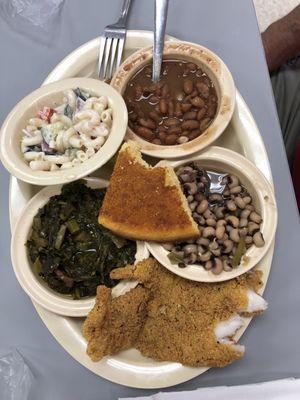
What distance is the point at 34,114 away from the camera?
1423mm

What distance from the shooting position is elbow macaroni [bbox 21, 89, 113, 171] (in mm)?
1363

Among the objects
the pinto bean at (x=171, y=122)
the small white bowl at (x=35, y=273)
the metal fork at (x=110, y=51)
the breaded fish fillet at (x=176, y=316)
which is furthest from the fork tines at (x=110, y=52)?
the breaded fish fillet at (x=176, y=316)

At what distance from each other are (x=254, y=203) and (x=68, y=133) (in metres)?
0.54

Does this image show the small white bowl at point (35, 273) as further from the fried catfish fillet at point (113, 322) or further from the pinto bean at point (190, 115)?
the pinto bean at point (190, 115)

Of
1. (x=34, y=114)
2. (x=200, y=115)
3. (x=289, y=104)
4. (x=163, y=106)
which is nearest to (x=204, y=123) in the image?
(x=200, y=115)

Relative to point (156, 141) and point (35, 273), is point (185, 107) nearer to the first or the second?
point (156, 141)

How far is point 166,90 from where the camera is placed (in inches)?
58.0

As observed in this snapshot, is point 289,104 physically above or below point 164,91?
below

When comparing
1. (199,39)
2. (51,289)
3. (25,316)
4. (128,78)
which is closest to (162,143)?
(128,78)

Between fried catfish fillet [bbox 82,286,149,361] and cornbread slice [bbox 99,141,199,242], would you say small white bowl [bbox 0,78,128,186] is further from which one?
fried catfish fillet [bbox 82,286,149,361]

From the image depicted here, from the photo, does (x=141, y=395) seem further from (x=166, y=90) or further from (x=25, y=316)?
(x=166, y=90)

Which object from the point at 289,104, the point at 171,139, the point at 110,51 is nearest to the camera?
the point at 171,139

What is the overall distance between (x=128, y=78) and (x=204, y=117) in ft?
0.82

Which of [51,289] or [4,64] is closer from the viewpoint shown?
[51,289]
